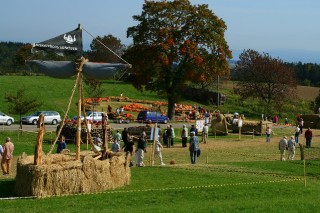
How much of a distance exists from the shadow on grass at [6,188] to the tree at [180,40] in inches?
1412

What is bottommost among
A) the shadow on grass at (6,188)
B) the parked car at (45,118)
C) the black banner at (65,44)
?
the shadow on grass at (6,188)

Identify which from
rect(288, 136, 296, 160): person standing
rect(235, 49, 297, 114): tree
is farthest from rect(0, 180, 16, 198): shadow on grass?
rect(235, 49, 297, 114): tree

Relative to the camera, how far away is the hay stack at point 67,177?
1891cm

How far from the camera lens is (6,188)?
20.9 metres

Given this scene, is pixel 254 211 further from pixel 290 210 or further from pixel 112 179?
pixel 112 179

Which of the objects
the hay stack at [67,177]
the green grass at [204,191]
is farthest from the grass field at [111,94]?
the hay stack at [67,177]

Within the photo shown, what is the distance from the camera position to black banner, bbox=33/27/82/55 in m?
21.1

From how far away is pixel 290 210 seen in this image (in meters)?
16.9

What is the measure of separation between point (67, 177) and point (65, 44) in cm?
480

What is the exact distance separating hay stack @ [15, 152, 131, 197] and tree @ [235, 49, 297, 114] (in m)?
54.5

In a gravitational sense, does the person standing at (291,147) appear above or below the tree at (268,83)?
below

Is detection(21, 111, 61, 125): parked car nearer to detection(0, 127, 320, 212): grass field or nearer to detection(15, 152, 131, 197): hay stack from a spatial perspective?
detection(0, 127, 320, 212): grass field

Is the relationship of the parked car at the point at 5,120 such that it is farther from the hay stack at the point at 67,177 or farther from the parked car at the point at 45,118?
the hay stack at the point at 67,177

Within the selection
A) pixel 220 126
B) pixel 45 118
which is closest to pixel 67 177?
pixel 220 126
